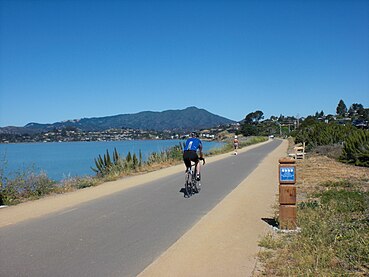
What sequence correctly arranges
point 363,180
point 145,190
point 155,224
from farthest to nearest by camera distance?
point 363,180 < point 145,190 < point 155,224

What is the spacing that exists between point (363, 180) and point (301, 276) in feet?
34.2

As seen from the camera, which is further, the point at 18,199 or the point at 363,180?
the point at 363,180

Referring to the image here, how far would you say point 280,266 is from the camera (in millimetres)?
5277

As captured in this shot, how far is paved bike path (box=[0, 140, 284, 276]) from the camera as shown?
5.51 meters

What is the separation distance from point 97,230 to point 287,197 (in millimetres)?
3576

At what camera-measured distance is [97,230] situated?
7434mm

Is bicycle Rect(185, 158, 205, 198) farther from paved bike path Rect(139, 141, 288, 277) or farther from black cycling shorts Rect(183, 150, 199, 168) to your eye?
paved bike path Rect(139, 141, 288, 277)

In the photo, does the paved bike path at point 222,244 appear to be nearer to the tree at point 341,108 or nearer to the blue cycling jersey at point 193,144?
the blue cycling jersey at point 193,144

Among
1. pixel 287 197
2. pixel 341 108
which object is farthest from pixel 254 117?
pixel 287 197

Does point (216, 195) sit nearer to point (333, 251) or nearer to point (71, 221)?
point (71, 221)

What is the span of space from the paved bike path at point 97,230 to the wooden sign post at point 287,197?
1.82 meters

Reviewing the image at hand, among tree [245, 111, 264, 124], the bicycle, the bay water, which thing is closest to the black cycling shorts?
the bicycle

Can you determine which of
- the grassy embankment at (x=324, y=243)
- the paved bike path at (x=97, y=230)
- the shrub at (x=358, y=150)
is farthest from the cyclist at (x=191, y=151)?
the shrub at (x=358, y=150)

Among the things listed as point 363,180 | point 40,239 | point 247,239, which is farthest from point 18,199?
point 363,180
